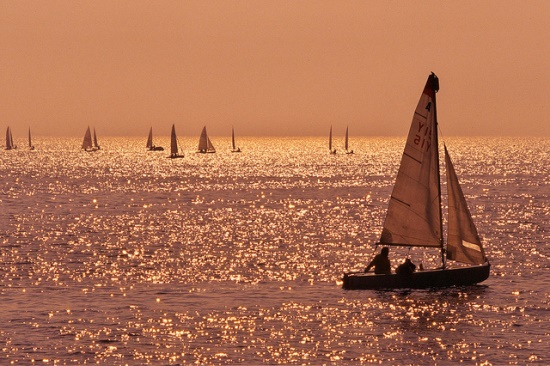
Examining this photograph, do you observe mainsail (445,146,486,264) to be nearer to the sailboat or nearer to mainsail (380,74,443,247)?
the sailboat

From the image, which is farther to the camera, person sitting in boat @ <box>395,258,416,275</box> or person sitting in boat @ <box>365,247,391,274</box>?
person sitting in boat @ <box>365,247,391,274</box>

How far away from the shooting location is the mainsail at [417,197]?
48500mm

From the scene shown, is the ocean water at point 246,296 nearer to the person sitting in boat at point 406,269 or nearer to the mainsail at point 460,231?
the person sitting in boat at point 406,269

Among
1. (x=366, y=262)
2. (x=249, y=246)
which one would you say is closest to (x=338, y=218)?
(x=249, y=246)

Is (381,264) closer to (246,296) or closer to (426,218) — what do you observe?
(426,218)

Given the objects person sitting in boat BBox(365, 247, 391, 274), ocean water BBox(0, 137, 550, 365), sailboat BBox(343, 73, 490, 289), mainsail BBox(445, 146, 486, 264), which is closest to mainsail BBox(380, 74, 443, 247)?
sailboat BBox(343, 73, 490, 289)

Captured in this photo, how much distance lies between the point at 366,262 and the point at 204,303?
1885 centimetres

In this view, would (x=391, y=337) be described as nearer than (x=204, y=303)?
Yes

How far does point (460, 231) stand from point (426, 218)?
196cm

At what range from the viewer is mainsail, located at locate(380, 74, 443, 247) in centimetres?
4850

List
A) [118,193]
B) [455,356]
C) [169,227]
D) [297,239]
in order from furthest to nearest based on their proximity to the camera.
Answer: [118,193] < [169,227] < [297,239] < [455,356]

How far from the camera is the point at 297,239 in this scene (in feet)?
251

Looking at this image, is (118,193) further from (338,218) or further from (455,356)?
(455,356)

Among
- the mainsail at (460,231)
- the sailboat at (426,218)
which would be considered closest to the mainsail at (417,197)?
the sailboat at (426,218)
